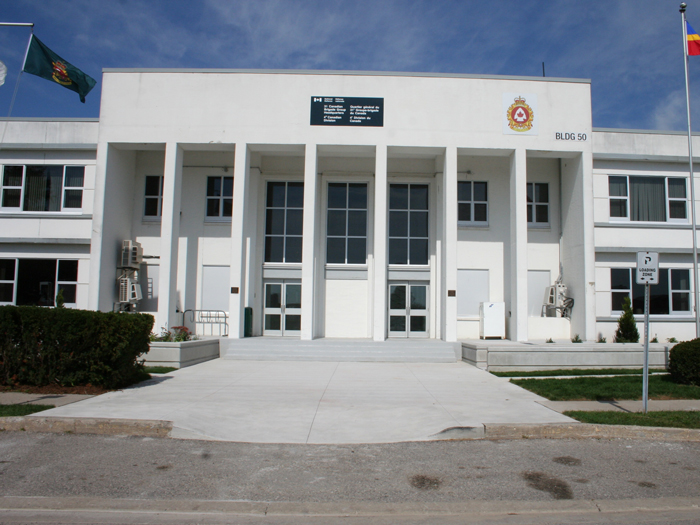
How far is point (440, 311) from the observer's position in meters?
20.3

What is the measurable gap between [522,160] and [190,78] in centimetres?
1295

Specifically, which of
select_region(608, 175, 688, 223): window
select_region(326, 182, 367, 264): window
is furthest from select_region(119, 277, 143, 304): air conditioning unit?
select_region(608, 175, 688, 223): window

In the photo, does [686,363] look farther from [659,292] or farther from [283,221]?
[283,221]

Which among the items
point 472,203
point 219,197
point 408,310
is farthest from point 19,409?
point 472,203

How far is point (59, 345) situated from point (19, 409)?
2191 mm

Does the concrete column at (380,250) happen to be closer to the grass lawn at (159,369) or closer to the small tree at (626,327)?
the grass lawn at (159,369)

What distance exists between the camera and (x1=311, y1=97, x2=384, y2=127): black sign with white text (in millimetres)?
18969

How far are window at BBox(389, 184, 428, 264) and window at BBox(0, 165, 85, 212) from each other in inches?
490

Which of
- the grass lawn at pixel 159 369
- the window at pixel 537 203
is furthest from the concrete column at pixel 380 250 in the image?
the grass lawn at pixel 159 369

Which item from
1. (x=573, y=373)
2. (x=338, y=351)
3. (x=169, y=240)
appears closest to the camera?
(x=573, y=373)

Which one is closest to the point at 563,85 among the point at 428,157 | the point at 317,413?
the point at 428,157

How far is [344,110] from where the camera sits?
19016 millimetres

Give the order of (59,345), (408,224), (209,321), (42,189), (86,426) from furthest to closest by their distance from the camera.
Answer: (408,224), (209,321), (42,189), (59,345), (86,426)

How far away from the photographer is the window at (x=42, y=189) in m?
19.8
